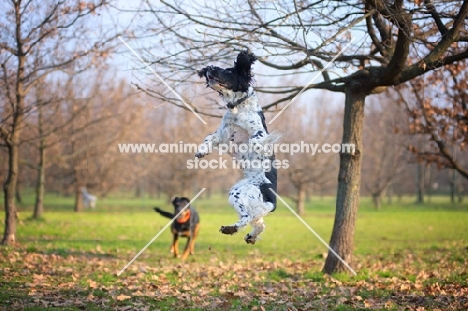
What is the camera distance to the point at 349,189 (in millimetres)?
9164

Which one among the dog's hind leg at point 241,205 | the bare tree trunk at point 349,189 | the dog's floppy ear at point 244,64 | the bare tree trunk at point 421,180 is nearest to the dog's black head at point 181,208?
the bare tree trunk at point 349,189

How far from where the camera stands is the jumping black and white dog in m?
4.98

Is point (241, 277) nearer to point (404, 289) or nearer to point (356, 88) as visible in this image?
point (404, 289)

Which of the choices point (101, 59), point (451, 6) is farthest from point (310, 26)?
point (101, 59)

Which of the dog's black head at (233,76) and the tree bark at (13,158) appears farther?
the tree bark at (13,158)

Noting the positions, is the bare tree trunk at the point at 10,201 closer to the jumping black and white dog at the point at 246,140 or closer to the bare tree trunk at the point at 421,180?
the jumping black and white dog at the point at 246,140

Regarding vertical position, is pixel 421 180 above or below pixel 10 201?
above

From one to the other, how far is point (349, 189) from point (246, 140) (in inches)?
176

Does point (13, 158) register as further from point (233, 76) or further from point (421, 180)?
point (421, 180)

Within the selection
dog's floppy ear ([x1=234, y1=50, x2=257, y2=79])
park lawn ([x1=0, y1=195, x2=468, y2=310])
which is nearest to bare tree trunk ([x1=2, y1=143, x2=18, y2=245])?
park lawn ([x1=0, y1=195, x2=468, y2=310])

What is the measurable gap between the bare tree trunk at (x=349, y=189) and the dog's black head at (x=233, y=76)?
4403mm

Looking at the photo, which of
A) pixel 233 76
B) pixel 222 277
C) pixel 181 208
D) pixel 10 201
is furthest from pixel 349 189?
pixel 10 201

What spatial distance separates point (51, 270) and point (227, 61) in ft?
16.6

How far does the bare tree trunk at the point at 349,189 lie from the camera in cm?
913
